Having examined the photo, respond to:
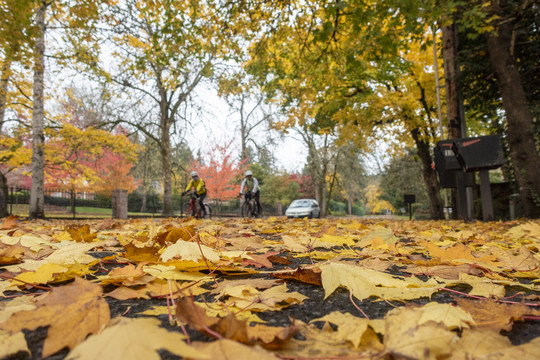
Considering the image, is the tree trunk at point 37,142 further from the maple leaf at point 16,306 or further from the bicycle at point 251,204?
the maple leaf at point 16,306

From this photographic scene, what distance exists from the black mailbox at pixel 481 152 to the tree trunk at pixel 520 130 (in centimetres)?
120

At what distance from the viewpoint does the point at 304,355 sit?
0.53 meters

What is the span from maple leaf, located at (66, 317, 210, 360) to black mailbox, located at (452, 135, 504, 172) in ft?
21.1

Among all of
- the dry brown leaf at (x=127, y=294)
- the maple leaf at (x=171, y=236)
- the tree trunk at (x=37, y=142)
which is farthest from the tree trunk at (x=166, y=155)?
the dry brown leaf at (x=127, y=294)

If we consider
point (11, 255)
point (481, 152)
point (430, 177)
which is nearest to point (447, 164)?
point (481, 152)

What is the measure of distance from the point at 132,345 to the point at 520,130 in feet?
25.8

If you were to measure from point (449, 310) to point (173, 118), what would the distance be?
49.7ft

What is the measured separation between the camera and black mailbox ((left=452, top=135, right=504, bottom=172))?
553 centimetres

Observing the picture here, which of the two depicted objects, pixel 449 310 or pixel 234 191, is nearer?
pixel 449 310

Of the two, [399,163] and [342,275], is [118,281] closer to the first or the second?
[342,275]

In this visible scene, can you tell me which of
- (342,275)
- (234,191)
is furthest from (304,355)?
(234,191)

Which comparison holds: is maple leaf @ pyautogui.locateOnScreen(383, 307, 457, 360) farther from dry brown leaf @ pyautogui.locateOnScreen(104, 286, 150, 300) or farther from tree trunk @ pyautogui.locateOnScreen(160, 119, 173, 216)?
tree trunk @ pyautogui.locateOnScreen(160, 119, 173, 216)

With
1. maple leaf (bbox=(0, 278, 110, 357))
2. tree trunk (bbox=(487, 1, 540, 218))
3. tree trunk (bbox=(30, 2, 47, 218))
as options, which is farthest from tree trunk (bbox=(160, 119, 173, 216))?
maple leaf (bbox=(0, 278, 110, 357))

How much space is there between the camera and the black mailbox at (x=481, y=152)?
553 centimetres
